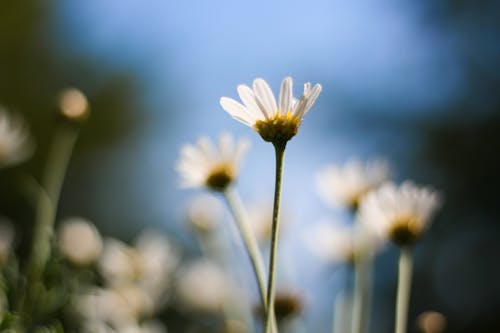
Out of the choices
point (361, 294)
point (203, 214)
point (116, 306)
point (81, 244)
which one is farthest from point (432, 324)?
point (203, 214)

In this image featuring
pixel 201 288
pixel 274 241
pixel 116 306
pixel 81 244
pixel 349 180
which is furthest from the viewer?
pixel 201 288

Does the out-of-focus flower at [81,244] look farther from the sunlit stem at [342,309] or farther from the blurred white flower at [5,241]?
the sunlit stem at [342,309]

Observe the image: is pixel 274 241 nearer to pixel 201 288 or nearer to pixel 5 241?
pixel 5 241

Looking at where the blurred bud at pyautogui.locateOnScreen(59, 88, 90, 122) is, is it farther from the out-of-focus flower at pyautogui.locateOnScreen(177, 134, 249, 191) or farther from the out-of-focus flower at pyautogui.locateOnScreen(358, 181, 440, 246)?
the out-of-focus flower at pyautogui.locateOnScreen(358, 181, 440, 246)

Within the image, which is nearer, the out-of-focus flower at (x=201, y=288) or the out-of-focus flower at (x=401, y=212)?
the out-of-focus flower at (x=401, y=212)

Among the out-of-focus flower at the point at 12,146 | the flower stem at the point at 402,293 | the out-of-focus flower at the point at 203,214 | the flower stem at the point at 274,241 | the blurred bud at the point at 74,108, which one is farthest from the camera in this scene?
the out-of-focus flower at the point at 203,214

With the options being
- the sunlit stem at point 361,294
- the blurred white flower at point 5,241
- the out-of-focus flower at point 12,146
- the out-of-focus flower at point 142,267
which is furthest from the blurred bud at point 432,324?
the out-of-focus flower at point 12,146

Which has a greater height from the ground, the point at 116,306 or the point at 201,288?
the point at 116,306

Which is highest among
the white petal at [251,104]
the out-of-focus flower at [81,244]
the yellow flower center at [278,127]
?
the white petal at [251,104]
